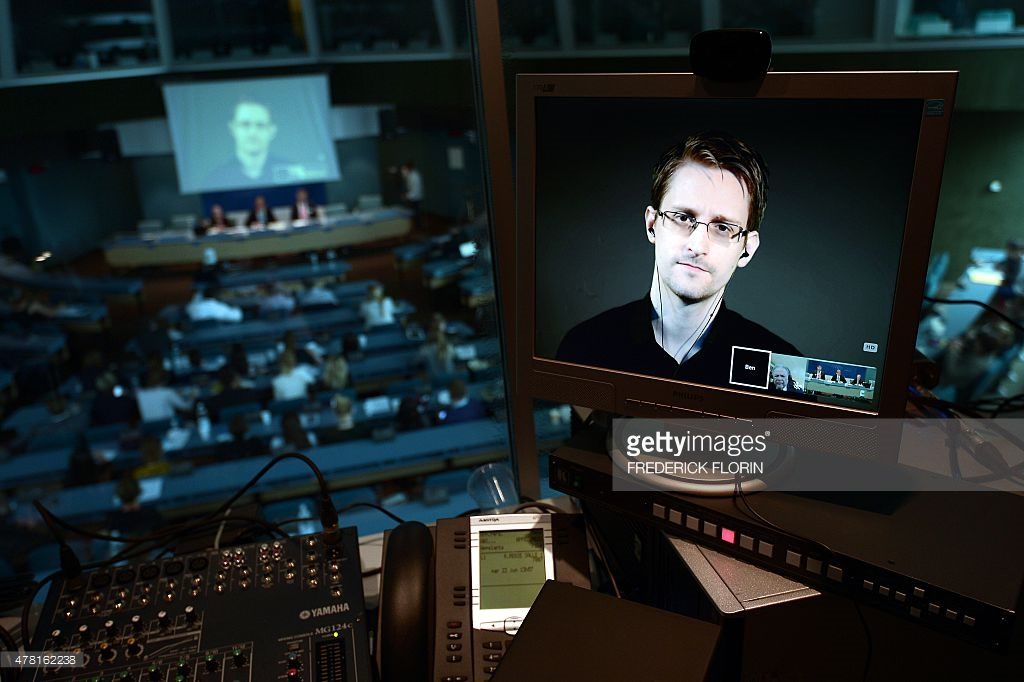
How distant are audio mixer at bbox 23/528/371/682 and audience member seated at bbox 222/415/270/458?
12.9ft

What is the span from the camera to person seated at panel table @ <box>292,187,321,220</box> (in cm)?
834

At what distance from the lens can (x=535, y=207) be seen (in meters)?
0.93

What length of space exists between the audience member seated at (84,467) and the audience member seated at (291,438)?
1.13m

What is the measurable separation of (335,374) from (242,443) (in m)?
1.35

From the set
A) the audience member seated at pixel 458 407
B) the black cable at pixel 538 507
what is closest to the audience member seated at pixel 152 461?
the audience member seated at pixel 458 407

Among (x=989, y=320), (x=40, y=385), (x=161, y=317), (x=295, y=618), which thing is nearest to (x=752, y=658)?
(x=295, y=618)

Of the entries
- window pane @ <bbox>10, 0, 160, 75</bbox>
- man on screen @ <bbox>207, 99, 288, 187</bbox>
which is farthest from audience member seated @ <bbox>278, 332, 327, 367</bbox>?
window pane @ <bbox>10, 0, 160, 75</bbox>

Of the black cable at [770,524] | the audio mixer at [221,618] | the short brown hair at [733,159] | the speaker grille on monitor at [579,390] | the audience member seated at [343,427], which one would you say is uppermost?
the short brown hair at [733,159]

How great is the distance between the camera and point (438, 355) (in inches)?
259

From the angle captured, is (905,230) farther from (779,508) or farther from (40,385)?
(40,385)

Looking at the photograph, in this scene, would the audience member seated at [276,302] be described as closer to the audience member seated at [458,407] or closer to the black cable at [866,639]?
the audience member seated at [458,407]

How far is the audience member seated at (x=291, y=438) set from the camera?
4.69 m

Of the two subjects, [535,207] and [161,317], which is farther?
[161,317]

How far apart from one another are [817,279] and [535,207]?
14.6 inches
